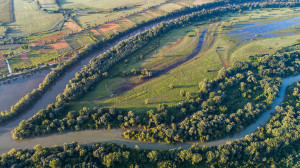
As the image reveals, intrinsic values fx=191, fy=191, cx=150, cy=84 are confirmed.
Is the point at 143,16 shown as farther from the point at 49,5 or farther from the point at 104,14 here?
the point at 49,5

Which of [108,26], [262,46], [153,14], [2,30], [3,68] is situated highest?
[153,14]

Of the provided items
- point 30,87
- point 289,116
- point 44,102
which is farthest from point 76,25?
point 289,116

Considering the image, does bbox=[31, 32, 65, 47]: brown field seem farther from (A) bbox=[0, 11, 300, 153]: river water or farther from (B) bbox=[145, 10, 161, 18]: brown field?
(B) bbox=[145, 10, 161, 18]: brown field

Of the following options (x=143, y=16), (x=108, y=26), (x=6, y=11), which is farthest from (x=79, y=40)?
(x=6, y=11)

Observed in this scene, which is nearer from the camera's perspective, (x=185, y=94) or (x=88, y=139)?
(x=88, y=139)

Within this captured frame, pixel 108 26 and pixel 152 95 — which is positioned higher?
pixel 108 26

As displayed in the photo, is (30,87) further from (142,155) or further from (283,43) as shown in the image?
(283,43)
